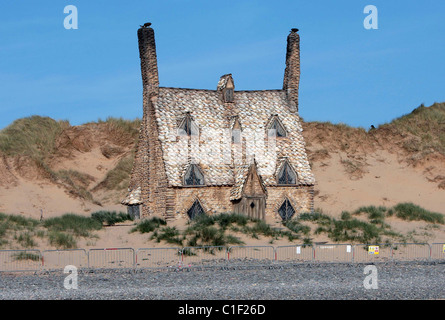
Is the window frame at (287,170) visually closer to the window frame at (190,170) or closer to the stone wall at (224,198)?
the stone wall at (224,198)

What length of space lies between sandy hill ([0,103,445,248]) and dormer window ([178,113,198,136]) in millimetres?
11397

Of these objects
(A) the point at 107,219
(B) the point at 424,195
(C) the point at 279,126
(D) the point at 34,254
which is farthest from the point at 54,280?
(B) the point at 424,195

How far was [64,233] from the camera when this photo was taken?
36.6 m

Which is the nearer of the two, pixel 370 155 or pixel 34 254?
pixel 34 254

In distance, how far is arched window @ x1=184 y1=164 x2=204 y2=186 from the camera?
4309 cm

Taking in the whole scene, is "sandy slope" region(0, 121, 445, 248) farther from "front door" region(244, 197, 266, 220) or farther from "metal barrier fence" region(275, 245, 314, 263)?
"metal barrier fence" region(275, 245, 314, 263)

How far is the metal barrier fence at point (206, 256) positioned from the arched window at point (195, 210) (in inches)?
344

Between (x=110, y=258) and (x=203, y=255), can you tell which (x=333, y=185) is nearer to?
(x=203, y=255)

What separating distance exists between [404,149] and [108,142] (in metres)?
26.3

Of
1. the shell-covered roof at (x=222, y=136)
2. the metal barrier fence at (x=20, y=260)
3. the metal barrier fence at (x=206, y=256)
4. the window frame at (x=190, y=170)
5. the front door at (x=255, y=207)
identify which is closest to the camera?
the metal barrier fence at (x=20, y=260)

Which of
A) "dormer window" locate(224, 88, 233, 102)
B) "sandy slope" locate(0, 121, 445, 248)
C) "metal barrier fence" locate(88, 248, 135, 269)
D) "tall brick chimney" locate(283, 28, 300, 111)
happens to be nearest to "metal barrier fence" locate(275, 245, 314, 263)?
"metal barrier fence" locate(88, 248, 135, 269)

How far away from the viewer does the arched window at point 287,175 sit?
45469 millimetres

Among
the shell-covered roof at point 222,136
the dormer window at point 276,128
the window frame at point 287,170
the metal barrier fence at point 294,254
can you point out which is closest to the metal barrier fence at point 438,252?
the metal barrier fence at point 294,254
